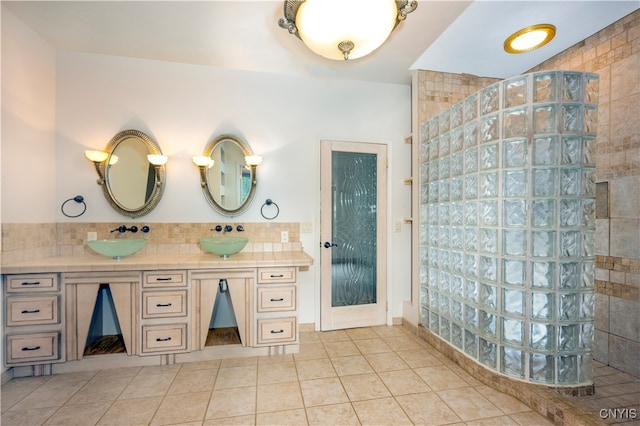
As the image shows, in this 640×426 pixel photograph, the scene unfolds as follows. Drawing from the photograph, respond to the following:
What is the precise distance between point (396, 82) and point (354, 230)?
1.77 m

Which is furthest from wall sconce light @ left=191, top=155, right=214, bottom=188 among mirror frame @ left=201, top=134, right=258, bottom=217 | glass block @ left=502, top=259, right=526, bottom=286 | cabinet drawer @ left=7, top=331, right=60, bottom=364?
glass block @ left=502, top=259, right=526, bottom=286

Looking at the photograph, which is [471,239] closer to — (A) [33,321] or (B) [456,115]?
(B) [456,115]

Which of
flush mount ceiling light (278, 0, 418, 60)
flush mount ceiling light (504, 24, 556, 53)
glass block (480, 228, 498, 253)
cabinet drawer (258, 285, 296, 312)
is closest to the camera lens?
flush mount ceiling light (278, 0, 418, 60)

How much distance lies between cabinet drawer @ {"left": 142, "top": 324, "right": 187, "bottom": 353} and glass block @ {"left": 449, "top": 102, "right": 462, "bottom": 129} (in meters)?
2.86

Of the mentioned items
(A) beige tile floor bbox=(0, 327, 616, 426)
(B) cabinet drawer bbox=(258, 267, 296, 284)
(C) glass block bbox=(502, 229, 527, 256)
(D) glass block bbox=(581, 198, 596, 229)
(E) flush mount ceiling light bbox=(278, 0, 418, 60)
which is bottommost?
(A) beige tile floor bbox=(0, 327, 616, 426)

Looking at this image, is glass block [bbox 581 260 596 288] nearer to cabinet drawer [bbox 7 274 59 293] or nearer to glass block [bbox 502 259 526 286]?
glass block [bbox 502 259 526 286]

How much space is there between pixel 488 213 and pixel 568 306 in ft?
2.48

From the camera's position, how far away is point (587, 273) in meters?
1.83

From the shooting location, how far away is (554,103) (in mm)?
1810

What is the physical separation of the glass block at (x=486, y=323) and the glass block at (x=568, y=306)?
389 mm

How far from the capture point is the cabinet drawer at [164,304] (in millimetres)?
2279

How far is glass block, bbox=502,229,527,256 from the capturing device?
6.21ft

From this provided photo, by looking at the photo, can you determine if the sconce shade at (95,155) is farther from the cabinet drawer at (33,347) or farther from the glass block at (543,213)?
the glass block at (543,213)

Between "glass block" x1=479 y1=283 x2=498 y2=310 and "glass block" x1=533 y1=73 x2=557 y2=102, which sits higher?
"glass block" x1=533 y1=73 x2=557 y2=102
